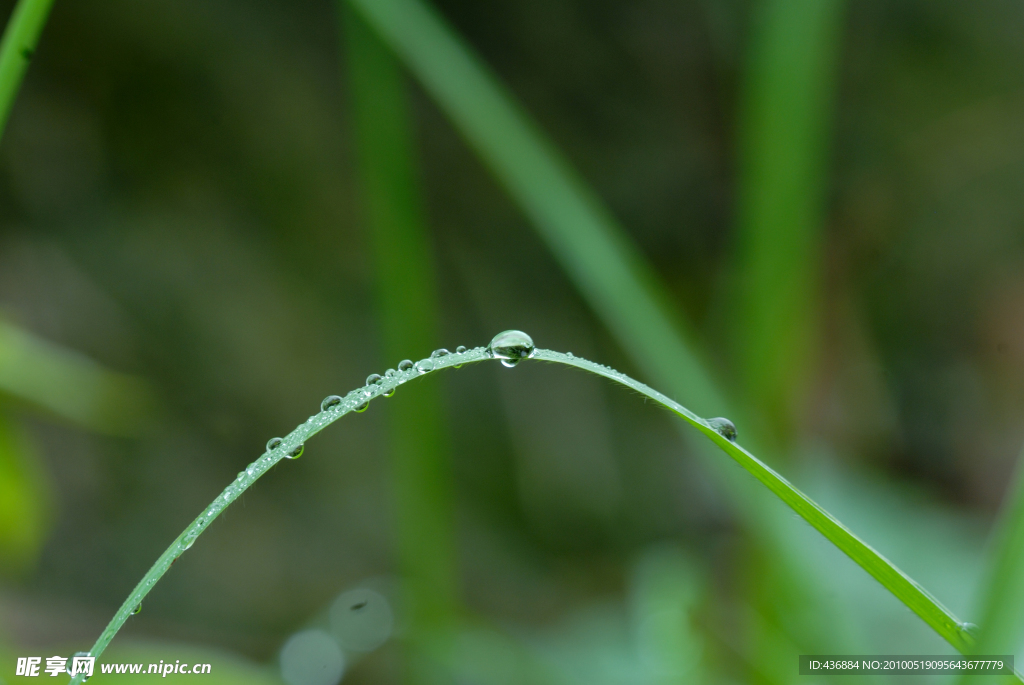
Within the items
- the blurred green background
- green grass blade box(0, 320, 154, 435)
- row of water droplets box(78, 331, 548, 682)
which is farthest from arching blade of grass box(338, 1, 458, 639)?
row of water droplets box(78, 331, 548, 682)

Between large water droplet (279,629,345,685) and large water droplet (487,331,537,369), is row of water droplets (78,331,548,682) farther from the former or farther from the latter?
large water droplet (279,629,345,685)

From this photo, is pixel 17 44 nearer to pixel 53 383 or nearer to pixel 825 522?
pixel 53 383

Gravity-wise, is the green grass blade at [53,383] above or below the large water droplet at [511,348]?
above

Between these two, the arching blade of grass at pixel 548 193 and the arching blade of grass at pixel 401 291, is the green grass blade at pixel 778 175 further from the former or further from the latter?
the arching blade of grass at pixel 401 291

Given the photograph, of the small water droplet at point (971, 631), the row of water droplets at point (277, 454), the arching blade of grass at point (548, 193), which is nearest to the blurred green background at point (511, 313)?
the arching blade of grass at point (548, 193)

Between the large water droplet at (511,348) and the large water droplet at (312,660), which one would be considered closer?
the large water droplet at (511,348)

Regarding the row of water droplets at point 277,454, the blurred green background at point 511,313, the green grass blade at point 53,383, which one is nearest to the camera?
the row of water droplets at point 277,454

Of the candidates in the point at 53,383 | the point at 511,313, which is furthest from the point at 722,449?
the point at 511,313
